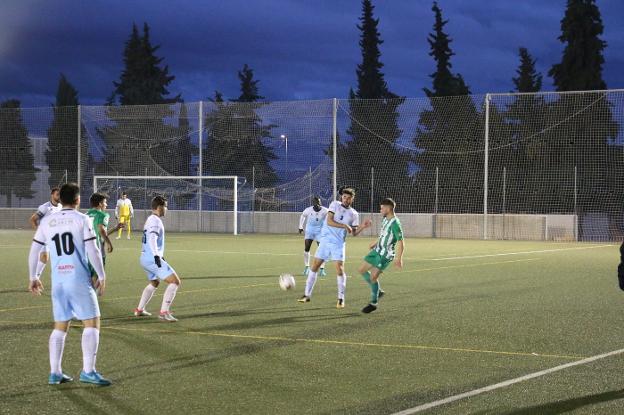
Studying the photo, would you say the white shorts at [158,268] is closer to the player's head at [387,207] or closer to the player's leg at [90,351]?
the player's head at [387,207]

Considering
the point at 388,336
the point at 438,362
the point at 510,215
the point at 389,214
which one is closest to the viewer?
the point at 438,362

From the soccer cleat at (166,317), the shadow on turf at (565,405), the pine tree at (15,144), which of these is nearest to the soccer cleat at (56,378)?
the shadow on turf at (565,405)

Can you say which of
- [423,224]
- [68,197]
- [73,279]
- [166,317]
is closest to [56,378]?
[73,279]

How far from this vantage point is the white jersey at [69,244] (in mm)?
7449

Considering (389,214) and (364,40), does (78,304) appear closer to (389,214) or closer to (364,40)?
(389,214)

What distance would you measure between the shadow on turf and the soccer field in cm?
2

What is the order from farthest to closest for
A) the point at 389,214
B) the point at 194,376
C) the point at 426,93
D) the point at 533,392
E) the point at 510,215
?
the point at 426,93 → the point at 510,215 → the point at 389,214 → the point at 194,376 → the point at 533,392

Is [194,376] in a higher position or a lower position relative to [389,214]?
lower

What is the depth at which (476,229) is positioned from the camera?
1527 inches

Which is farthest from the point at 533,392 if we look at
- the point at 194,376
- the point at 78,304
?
the point at 78,304

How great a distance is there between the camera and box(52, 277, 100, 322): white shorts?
24.4 feet

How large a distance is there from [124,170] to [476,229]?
63.8 ft

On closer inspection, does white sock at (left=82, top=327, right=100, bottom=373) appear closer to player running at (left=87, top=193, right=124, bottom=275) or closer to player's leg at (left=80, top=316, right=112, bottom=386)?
player's leg at (left=80, top=316, right=112, bottom=386)

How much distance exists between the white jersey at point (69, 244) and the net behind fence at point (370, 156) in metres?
32.6
